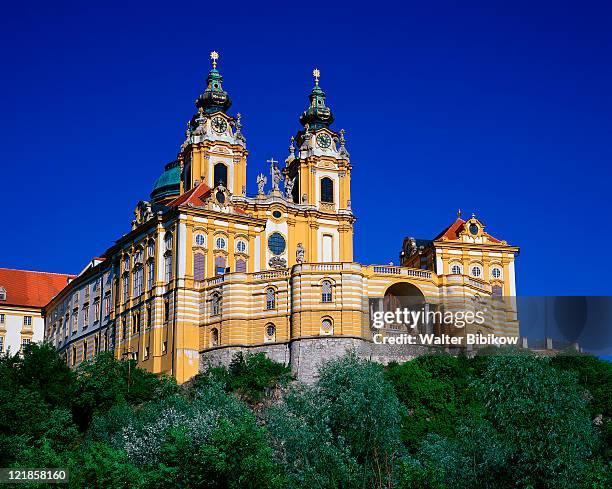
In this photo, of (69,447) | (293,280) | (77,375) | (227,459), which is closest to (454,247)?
(293,280)

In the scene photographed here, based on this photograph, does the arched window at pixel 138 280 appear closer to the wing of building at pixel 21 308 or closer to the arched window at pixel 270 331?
the arched window at pixel 270 331

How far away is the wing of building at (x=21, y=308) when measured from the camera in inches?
4496

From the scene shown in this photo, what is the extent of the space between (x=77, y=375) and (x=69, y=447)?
16451 mm

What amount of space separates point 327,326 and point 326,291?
263cm

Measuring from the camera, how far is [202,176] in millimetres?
98312

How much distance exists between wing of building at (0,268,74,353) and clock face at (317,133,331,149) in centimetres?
3440

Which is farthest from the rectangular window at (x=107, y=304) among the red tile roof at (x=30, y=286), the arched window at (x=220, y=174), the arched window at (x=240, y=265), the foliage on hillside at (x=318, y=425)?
the red tile roof at (x=30, y=286)

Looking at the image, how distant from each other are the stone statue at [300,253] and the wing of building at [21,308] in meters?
31.1

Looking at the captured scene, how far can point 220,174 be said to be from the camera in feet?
326

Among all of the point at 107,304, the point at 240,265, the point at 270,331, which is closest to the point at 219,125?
the point at 240,265

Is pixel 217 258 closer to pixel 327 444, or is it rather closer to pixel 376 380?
pixel 376 380

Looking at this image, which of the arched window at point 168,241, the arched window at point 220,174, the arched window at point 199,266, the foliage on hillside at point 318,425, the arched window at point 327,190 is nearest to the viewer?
the foliage on hillside at point 318,425

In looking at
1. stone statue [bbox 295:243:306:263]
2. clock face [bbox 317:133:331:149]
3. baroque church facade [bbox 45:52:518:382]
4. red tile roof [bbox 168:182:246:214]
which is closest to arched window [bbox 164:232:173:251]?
baroque church facade [bbox 45:52:518:382]

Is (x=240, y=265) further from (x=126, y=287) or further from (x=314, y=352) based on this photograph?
(x=314, y=352)
